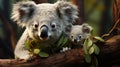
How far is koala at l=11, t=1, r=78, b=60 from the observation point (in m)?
2.38

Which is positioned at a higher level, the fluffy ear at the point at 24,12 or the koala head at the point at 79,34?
the fluffy ear at the point at 24,12

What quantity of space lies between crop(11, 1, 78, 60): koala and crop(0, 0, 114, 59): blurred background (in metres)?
1.43

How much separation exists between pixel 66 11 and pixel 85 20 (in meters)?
1.48

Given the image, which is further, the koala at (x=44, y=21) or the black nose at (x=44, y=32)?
the koala at (x=44, y=21)

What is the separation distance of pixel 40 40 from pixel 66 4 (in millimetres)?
411

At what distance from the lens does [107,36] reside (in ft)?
8.21

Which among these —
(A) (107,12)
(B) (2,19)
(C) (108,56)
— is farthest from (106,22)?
(C) (108,56)

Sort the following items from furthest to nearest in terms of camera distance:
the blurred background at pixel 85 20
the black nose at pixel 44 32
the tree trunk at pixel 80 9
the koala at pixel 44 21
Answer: the blurred background at pixel 85 20 → the tree trunk at pixel 80 9 → the koala at pixel 44 21 → the black nose at pixel 44 32

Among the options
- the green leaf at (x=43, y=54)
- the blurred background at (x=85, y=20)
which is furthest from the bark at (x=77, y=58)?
the blurred background at (x=85, y=20)

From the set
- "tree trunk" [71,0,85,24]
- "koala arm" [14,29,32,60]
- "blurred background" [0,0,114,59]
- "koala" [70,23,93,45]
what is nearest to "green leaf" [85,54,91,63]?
"koala" [70,23,93,45]

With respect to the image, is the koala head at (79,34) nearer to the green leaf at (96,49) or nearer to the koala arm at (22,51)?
the green leaf at (96,49)

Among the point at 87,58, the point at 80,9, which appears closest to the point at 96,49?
the point at 87,58

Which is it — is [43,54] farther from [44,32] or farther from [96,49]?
[96,49]

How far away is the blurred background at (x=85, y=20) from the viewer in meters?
4.17
